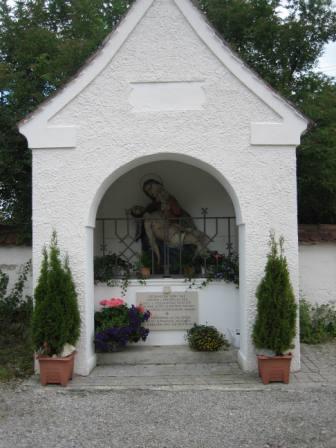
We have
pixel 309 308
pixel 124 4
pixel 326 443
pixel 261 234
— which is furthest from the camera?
pixel 124 4

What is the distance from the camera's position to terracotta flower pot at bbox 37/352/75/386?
19.0 feet

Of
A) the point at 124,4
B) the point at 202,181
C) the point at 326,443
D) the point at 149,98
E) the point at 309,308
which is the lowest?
the point at 326,443

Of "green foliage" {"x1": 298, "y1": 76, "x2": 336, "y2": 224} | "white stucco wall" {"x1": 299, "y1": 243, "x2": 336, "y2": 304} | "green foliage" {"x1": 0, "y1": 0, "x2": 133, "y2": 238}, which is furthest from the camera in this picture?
"green foliage" {"x1": 0, "y1": 0, "x2": 133, "y2": 238}

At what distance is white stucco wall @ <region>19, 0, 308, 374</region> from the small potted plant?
1392mm

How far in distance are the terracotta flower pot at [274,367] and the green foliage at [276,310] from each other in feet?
0.30

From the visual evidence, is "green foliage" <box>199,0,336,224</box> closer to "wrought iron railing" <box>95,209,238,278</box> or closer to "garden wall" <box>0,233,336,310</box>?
"garden wall" <box>0,233,336,310</box>

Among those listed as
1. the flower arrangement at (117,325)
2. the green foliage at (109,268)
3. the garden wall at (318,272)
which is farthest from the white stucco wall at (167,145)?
the garden wall at (318,272)

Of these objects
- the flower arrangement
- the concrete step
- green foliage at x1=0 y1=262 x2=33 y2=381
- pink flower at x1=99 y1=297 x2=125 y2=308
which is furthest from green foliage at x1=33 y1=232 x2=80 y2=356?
green foliage at x1=0 y1=262 x2=33 y2=381

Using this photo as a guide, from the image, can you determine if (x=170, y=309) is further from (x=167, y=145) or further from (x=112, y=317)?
(x=167, y=145)

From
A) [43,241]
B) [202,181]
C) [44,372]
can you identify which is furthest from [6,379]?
[202,181]

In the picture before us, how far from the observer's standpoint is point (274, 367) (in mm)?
5820

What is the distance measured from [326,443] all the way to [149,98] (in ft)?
14.3

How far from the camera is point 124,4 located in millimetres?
11859

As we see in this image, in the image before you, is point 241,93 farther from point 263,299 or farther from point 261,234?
point 263,299
